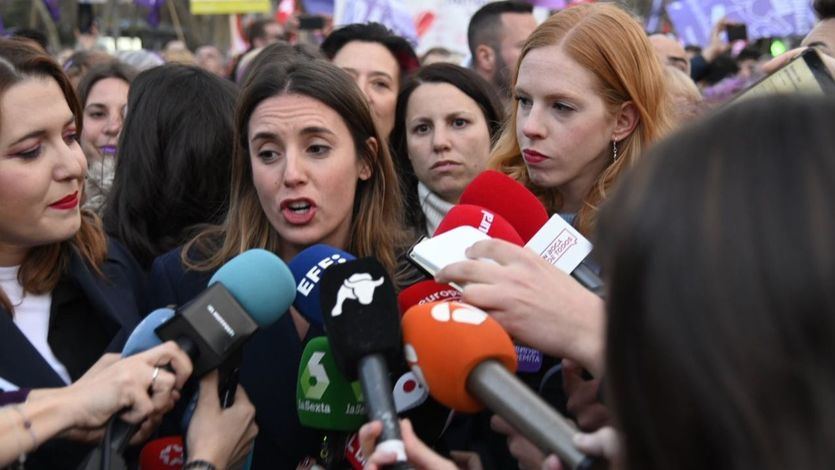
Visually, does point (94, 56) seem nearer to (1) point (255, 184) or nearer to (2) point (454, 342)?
(1) point (255, 184)

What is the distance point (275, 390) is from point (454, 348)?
1.06m

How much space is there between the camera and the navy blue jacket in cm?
262

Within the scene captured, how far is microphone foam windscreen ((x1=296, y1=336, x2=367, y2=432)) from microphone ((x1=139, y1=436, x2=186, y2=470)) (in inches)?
12.3

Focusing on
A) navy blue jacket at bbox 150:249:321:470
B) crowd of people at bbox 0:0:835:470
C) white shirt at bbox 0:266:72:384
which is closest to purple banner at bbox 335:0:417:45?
crowd of people at bbox 0:0:835:470

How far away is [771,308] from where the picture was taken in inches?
35.1

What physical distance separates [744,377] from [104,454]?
A: 131cm

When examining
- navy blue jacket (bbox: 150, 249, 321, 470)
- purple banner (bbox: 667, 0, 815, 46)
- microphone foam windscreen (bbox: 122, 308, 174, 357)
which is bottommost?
purple banner (bbox: 667, 0, 815, 46)

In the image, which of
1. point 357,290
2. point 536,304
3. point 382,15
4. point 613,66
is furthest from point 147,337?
point 382,15

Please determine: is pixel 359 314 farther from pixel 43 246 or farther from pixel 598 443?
pixel 43 246

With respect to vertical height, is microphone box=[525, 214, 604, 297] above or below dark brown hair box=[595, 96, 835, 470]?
below

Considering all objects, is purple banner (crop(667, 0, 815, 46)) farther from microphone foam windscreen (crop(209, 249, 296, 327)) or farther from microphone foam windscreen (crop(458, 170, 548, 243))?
microphone foam windscreen (crop(209, 249, 296, 327))

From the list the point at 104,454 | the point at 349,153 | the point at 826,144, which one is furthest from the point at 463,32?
the point at 826,144

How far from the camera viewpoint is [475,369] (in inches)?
67.2

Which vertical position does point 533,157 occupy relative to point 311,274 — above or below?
above
